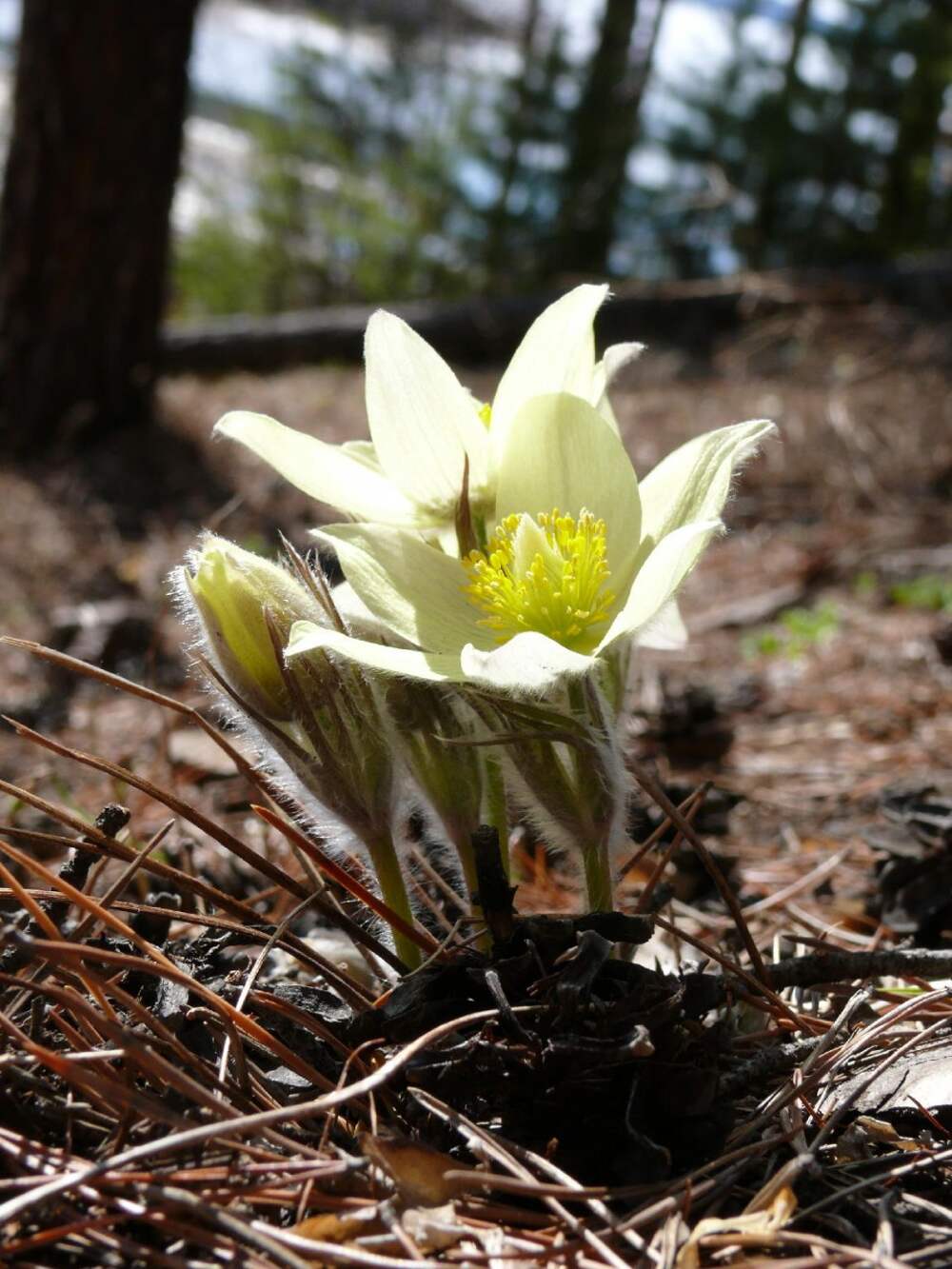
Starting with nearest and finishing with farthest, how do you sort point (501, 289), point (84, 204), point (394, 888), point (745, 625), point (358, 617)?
point (358, 617) < point (394, 888) < point (745, 625) < point (84, 204) < point (501, 289)

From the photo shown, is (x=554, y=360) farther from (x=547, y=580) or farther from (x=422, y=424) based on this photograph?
(x=547, y=580)

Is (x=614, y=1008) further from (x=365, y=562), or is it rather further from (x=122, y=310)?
(x=122, y=310)

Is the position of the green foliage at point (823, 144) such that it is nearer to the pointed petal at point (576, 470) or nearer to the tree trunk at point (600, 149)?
the tree trunk at point (600, 149)

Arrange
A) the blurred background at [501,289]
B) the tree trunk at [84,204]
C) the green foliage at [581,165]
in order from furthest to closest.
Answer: the green foliage at [581,165], the tree trunk at [84,204], the blurred background at [501,289]

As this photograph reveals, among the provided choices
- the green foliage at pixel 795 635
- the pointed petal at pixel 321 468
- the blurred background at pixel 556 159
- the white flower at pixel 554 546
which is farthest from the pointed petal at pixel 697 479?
the blurred background at pixel 556 159

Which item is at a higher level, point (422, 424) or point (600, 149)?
point (600, 149)

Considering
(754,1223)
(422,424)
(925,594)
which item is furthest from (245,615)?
(925,594)

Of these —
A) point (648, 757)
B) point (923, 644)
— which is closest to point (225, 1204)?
point (648, 757)
